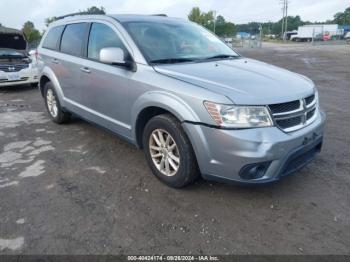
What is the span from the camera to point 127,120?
4.00m

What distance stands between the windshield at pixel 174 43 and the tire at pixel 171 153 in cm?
77

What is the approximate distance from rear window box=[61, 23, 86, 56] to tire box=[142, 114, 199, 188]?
78.5 inches

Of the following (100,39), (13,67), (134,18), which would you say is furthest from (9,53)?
(134,18)

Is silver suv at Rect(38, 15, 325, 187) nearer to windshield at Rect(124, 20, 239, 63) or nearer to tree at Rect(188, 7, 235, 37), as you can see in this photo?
windshield at Rect(124, 20, 239, 63)

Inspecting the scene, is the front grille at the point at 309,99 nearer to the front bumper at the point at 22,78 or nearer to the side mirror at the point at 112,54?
the side mirror at the point at 112,54

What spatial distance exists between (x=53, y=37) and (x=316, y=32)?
6899 cm

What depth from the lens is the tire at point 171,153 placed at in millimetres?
3287

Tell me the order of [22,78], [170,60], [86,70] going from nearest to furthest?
[170,60] → [86,70] → [22,78]

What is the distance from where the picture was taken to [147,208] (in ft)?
10.7

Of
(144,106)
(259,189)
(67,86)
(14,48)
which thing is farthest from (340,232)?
(14,48)

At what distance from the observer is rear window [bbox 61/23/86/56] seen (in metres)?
4.89

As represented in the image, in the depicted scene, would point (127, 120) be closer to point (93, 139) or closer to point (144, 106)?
point (144, 106)

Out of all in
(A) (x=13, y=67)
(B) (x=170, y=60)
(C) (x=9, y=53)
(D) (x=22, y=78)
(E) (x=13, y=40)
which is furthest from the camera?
(E) (x=13, y=40)

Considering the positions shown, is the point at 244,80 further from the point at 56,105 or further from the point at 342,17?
the point at 342,17
